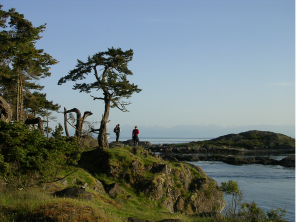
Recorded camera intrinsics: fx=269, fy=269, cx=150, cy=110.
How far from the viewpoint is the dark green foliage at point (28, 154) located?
1208 centimetres

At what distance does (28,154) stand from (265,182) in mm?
33768

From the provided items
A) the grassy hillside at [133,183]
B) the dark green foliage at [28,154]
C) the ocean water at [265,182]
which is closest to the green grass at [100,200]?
the grassy hillside at [133,183]

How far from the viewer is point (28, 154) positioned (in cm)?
1295

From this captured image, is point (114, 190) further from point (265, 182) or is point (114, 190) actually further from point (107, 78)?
point (265, 182)

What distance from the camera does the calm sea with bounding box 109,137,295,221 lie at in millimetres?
27994

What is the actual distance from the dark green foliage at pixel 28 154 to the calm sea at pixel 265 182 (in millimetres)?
19270

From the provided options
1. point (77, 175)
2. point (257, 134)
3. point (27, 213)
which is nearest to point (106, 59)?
point (77, 175)

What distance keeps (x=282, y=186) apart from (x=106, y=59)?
90.6 feet

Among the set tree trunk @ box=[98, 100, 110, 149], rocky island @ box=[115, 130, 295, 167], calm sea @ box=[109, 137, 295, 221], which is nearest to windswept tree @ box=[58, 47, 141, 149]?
tree trunk @ box=[98, 100, 110, 149]

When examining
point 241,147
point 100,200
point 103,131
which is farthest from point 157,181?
point 241,147

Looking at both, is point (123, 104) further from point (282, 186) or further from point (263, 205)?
point (282, 186)

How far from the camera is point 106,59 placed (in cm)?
2567

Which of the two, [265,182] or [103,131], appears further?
[265,182]

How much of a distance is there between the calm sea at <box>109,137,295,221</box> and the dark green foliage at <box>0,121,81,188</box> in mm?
19270
